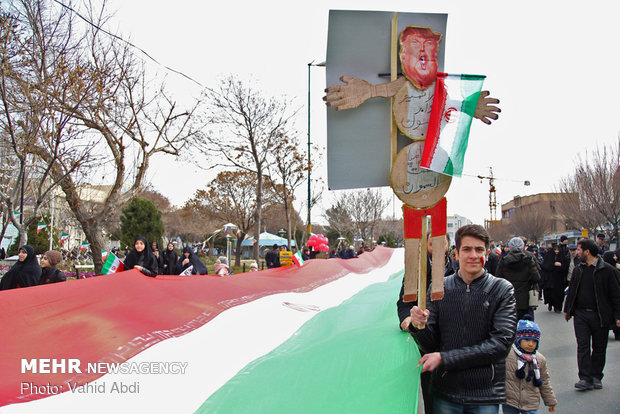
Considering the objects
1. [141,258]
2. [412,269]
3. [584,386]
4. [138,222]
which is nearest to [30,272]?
[141,258]

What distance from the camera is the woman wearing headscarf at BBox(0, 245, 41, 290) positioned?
264 inches

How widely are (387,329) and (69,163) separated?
12106 millimetres

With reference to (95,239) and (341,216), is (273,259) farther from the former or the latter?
(341,216)

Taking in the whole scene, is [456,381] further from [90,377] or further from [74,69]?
[74,69]

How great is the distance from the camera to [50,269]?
6.94 metres

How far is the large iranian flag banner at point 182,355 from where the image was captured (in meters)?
3.20

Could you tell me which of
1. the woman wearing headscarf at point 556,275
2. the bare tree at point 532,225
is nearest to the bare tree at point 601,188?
the woman wearing headscarf at point 556,275

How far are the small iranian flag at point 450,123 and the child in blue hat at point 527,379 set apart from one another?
1.84 meters

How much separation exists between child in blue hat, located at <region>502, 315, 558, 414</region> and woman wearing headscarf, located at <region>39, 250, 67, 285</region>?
19.4 feet

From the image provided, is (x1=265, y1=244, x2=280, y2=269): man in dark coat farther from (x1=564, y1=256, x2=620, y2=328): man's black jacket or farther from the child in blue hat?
the child in blue hat

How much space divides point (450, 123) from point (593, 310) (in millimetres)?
4544

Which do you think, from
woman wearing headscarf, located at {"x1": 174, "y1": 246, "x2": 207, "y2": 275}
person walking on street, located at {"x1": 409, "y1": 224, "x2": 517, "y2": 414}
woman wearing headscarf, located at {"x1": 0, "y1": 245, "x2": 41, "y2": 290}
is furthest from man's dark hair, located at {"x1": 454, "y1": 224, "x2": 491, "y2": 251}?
woman wearing headscarf, located at {"x1": 174, "y1": 246, "x2": 207, "y2": 275}

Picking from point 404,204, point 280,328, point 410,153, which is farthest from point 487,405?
point 280,328

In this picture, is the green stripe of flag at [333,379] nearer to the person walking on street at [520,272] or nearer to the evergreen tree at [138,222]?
the person walking on street at [520,272]
